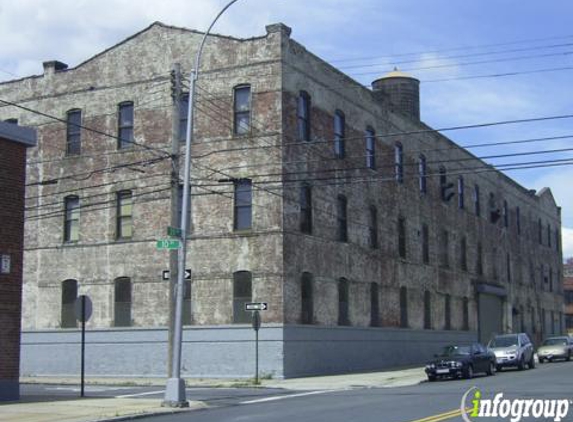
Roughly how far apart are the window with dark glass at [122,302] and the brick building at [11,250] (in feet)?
44.2

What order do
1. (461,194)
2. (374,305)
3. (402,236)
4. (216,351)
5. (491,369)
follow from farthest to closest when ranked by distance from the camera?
(461,194)
(402,236)
(374,305)
(216,351)
(491,369)

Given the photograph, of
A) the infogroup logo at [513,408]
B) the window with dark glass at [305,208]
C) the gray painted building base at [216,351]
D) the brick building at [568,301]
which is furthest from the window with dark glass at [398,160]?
the brick building at [568,301]

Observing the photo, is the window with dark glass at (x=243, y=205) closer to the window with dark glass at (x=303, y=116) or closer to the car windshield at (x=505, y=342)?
the window with dark glass at (x=303, y=116)

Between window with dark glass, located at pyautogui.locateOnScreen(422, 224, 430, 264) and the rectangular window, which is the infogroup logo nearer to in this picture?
the rectangular window

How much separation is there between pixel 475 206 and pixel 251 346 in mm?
26703

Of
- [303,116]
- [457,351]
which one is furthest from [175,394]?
[303,116]

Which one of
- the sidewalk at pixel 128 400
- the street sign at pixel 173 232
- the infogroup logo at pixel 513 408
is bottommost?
the sidewalk at pixel 128 400

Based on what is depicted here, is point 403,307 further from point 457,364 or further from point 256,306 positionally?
point 256,306

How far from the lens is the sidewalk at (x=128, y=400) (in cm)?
1839

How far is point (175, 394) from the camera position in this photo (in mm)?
20672

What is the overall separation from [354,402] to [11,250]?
9.43m

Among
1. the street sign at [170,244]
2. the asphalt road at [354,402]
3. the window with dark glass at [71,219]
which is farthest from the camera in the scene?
the window with dark glass at [71,219]

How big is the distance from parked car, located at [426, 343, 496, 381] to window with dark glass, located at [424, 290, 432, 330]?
14575 millimetres

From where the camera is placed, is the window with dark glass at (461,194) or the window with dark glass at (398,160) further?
→ the window with dark glass at (461,194)
